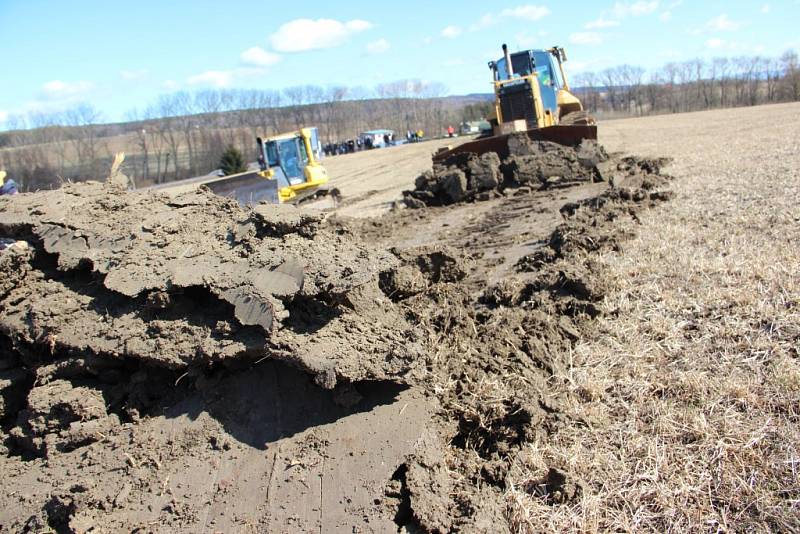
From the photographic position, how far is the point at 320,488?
275 cm

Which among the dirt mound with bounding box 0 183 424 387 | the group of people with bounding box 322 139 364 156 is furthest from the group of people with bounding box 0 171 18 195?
the group of people with bounding box 322 139 364 156

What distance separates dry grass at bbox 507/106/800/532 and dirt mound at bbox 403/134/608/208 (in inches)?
255

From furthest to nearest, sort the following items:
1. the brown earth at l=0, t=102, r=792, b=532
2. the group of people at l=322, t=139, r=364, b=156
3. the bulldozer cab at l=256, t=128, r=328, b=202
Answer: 1. the group of people at l=322, t=139, r=364, b=156
2. the bulldozer cab at l=256, t=128, r=328, b=202
3. the brown earth at l=0, t=102, r=792, b=532

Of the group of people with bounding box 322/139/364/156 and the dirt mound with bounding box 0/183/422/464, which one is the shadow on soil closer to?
the dirt mound with bounding box 0/183/422/464

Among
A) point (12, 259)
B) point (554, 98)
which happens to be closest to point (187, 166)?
point (554, 98)

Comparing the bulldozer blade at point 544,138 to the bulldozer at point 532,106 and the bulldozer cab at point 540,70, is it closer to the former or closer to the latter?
the bulldozer at point 532,106

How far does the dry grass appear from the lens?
2598 millimetres

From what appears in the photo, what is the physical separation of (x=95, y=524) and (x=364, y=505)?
4.12ft

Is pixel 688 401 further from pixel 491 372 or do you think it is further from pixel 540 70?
pixel 540 70

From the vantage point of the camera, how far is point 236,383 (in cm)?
323

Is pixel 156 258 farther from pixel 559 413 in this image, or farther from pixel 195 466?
pixel 559 413

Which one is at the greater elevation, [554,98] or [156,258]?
[554,98]

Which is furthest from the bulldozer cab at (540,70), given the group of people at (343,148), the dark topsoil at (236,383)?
the group of people at (343,148)

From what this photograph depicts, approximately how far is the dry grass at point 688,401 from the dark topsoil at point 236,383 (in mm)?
177
